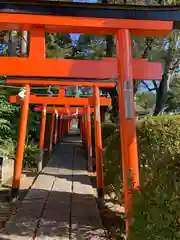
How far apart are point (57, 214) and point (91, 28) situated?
3087mm

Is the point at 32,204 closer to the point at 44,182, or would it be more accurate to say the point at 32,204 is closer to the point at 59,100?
the point at 44,182

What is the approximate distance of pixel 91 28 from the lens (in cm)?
388

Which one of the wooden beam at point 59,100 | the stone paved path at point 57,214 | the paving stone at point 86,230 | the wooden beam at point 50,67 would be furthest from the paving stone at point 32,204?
the wooden beam at point 59,100

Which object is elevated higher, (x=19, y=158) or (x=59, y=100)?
(x=59, y=100)

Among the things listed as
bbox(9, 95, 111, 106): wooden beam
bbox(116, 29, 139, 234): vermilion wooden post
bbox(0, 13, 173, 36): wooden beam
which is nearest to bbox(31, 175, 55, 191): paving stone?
bbox(9, 95, 111, 106): wooden beam

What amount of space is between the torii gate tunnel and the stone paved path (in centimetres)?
123

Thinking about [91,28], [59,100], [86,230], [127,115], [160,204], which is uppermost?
[91,28]

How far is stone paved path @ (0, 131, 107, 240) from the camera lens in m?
4.63

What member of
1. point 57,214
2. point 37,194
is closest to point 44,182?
point 37,194

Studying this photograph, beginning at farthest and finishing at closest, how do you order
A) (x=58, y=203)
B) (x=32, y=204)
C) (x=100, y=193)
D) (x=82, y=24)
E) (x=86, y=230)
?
1. (x=100, y=193)
2. (x=58, y=203)
3. (x=32, y=204)
4. (x=86, y=230)
5. (x=82, y=24)

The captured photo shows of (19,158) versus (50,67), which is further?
(19,158)

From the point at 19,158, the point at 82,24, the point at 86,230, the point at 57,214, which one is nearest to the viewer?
the point at 82,24

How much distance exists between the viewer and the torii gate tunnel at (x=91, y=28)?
3.80 meters

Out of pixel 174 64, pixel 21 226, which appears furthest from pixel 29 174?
pixel 174 64
